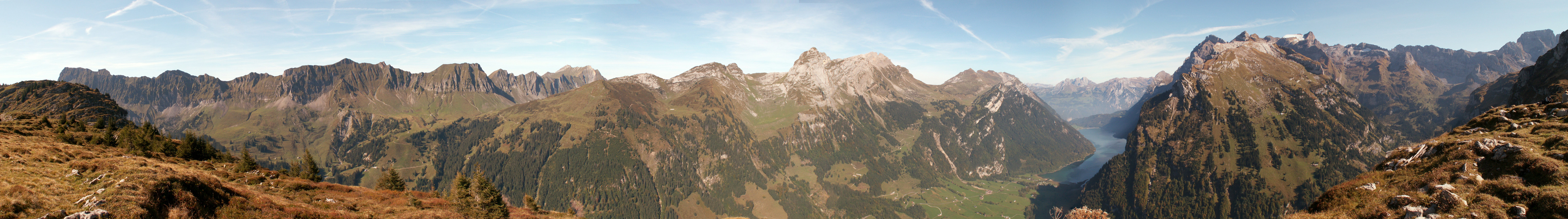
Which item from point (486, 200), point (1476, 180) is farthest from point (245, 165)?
point (1476, 180)

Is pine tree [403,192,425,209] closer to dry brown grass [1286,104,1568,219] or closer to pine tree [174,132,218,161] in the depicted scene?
pine tree [174,132,218,161]

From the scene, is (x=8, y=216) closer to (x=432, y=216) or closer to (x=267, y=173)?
(x=432, y=216)

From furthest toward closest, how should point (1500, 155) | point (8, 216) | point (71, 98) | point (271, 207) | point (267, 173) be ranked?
point (71, 98)
point (267, 173)
point (271, 207)
point (1500, 155)
point (8, 216)

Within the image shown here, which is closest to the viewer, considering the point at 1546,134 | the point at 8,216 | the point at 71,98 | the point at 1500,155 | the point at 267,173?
the point at 8,216

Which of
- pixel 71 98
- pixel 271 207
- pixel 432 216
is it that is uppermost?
pixel 71 98

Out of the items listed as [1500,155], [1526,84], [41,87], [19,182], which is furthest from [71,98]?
[1526,84]

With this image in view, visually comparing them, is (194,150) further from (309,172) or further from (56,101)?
(56,101)
